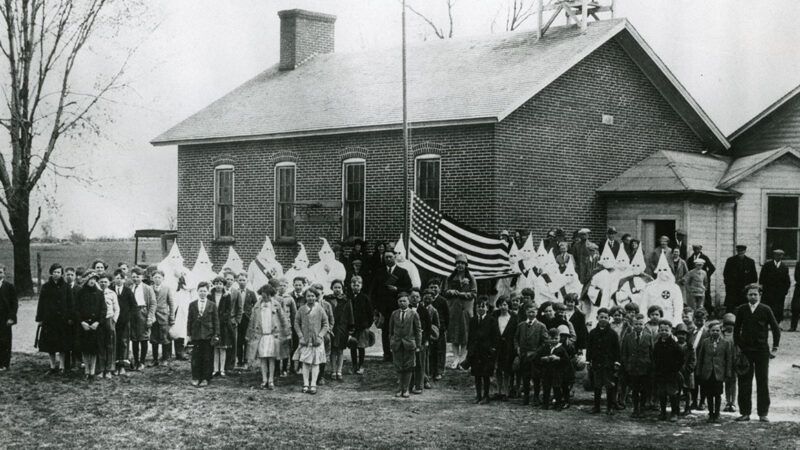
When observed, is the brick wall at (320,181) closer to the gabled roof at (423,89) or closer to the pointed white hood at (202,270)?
the gabled roof at (423,89)

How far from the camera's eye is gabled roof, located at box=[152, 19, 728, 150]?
2059 cm

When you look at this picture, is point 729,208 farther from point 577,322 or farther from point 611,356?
point 611,356

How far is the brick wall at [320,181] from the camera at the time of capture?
20281 millimetres

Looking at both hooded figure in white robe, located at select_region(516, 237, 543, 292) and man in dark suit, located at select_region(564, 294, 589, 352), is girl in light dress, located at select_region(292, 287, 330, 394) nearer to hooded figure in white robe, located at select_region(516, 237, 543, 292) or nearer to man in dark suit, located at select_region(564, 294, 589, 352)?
man in dark suit, located at select_region(564, 294, 589, 352)

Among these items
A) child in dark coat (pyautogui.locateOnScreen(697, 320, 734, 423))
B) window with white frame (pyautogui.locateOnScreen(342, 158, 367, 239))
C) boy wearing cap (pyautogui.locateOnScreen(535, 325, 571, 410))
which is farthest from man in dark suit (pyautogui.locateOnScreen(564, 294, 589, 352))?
window with white frame (pyautogui.locateOnScreen(342, 158, 367, 239))

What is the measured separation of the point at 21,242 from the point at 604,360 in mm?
23089

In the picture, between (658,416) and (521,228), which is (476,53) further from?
(658,416)

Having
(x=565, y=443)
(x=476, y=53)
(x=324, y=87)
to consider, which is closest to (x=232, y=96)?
(x=324, y=87)

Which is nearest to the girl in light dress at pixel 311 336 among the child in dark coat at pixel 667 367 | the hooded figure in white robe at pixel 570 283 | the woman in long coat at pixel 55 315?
the woman in long coat at pixel 55 315

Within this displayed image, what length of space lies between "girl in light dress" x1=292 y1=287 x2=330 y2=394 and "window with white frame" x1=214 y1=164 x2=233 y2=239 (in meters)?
13.1

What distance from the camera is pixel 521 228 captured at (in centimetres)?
2041

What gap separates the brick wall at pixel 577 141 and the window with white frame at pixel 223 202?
906 centimetres

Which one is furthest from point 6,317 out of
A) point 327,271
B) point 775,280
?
point 775,280

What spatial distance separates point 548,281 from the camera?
49.9ft
